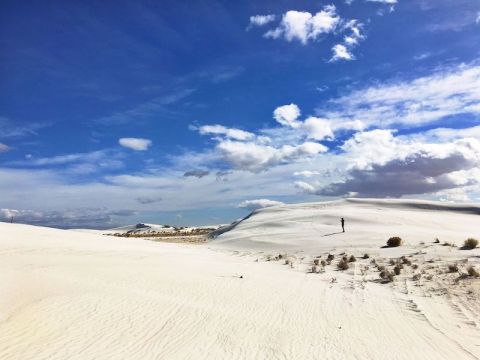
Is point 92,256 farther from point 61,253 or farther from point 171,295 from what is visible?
point 171,295

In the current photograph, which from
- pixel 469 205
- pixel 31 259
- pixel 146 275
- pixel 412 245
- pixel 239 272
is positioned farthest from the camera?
pixel 469 205

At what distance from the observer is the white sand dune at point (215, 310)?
7629 mm

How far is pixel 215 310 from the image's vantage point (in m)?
10.3

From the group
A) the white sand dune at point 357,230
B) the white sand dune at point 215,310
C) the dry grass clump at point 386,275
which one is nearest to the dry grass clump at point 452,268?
the white sand dune at point 215,310

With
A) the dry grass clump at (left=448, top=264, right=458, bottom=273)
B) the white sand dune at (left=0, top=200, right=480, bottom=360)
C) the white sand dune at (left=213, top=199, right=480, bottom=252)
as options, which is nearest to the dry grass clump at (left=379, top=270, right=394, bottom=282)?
the white sand dune at (left=0, top=200, right=480, bottom=360)

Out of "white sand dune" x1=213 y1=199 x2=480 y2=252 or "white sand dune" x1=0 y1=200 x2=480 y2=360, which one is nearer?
"white sand dune" x1=0 y1=200 x2=480 y2=360

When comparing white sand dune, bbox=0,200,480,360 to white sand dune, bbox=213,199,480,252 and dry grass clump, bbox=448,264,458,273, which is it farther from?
white sand dune, bbox=213,199,480,252

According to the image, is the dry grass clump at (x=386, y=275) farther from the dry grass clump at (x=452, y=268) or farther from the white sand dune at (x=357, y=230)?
the white sand dune at (x=357, y=230)

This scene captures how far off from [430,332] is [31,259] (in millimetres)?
12825

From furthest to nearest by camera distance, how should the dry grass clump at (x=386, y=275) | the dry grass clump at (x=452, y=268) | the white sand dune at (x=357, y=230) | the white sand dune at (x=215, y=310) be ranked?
the white sand dune at (x=357, y=230), the dry grass clump at (x=452, y=268), the dry grass clump at (x=386, y=275), the white sand dune at (x=215, y=310)

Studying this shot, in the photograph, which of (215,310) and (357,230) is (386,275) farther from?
(357,230)

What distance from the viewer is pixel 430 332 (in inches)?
356

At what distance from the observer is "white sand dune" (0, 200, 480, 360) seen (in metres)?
7.63

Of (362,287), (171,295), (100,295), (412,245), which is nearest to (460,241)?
(412,245)
